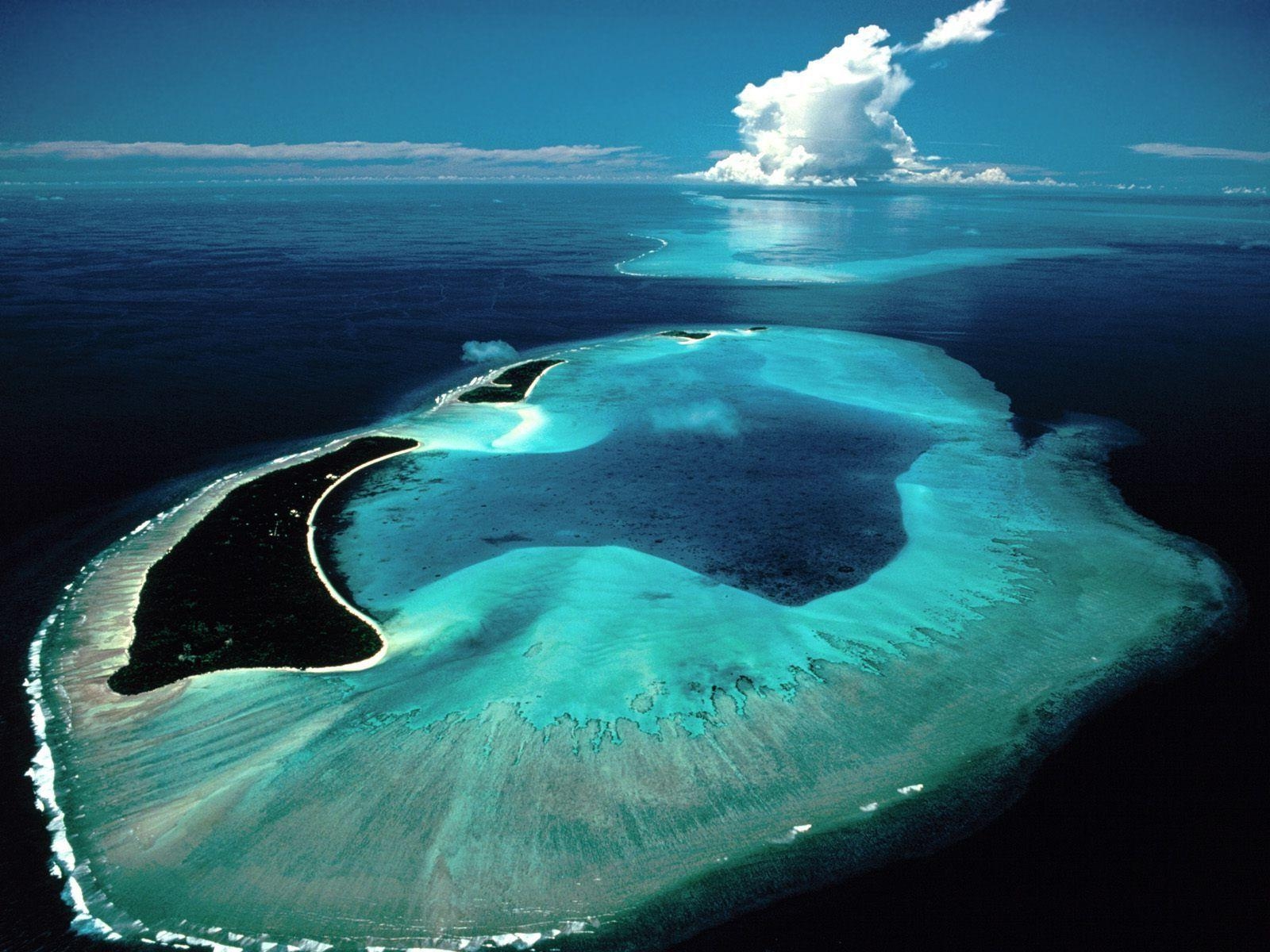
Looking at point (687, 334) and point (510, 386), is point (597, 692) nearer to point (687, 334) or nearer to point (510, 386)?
point (510, 386)

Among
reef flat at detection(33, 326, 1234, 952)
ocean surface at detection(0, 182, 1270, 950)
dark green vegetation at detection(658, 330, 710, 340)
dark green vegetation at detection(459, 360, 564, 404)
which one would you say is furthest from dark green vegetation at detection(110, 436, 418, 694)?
dark green vegetation at detection(658, 330, 710, 340)

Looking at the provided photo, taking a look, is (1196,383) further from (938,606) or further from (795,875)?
(795,875)

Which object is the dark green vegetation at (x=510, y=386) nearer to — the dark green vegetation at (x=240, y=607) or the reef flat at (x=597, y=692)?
the reef flat at (x=597, y=692)

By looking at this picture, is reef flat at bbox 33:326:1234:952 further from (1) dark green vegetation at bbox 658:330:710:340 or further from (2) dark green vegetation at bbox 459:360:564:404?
(1) dark green vegetation at bbox 658:330:710:340

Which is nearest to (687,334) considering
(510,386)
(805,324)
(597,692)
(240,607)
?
(805,324)

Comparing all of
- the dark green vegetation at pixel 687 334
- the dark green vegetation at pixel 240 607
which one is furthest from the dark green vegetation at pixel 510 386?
the dark green vegetation at pixel 240 607

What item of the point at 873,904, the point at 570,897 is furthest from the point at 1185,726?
the point at 570,897
